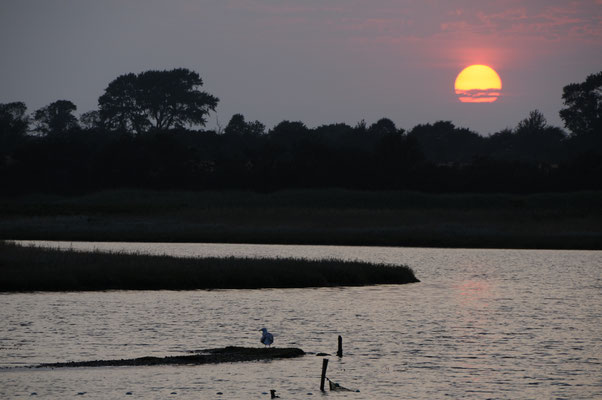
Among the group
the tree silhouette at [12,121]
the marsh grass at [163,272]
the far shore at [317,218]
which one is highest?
the tree silhouette at [12,121]

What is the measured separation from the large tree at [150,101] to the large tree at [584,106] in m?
68.9

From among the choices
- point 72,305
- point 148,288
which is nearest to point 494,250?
point 148,288

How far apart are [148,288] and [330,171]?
82.5m

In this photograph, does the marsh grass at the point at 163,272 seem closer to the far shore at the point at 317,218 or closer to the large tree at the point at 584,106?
the far shore at the point at 317,218

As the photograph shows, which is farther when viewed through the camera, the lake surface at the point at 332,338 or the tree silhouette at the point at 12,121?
the tree silhouette at the point at 12,121

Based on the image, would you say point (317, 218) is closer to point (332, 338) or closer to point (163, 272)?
point (163, 272)

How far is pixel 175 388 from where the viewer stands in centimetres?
2881

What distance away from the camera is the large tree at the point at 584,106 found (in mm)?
177875

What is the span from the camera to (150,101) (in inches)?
7456

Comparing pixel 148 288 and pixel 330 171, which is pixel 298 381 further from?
pixel 330 171

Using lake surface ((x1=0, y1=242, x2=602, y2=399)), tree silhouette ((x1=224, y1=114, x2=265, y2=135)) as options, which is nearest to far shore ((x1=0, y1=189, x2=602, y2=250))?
lake surface ((x1=0, y1=242, x2=602, y2=399))

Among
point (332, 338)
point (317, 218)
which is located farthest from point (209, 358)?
point (317, 218)

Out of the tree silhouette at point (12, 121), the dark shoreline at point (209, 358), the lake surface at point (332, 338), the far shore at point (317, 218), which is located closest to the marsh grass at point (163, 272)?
the lake surface at point (332, 338)

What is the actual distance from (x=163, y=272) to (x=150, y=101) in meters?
138
